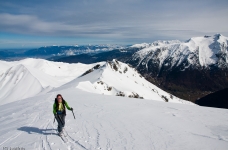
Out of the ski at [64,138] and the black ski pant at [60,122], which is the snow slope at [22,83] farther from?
the ski at [64,138]

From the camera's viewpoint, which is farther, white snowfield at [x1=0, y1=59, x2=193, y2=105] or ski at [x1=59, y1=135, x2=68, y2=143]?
white snowfield at [x1=0, y1=59, x2=193, y2=105]

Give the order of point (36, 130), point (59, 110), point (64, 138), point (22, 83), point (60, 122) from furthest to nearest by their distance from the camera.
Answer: point (22, 83) → point (36, 130) → point (60, 122) → point (59, 110) → point (64, 138)

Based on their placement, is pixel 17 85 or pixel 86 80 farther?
pixel 17 85

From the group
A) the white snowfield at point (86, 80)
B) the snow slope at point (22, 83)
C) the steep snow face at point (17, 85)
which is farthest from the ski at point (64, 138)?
the steep snow face at point (17, 85)

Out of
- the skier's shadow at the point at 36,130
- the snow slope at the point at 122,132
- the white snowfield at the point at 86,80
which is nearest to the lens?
the snow slope at the point at 122,132

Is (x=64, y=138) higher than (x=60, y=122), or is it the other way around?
(x=60, y=122)

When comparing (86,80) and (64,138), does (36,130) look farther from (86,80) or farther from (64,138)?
(86,80)

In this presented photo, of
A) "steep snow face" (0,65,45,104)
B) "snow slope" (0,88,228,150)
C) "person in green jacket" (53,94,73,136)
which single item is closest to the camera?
"snow slope" (0,88,228,150)

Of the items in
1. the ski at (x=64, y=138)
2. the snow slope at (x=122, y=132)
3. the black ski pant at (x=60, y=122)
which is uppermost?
the black ski pant at (x=60, y=122)

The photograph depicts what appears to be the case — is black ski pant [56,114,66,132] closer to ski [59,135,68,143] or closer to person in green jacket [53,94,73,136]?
person in green jacket [53,94,73,136]

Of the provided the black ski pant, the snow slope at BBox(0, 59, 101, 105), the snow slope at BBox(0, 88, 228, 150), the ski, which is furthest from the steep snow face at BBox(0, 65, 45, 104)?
the ski

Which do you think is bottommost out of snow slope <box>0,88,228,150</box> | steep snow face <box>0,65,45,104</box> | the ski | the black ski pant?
steep snow face <box>0,65,45,104</box>

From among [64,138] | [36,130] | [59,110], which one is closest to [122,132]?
[64,138]

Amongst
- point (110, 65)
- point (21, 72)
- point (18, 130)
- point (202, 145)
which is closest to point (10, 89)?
point (21, 72)
